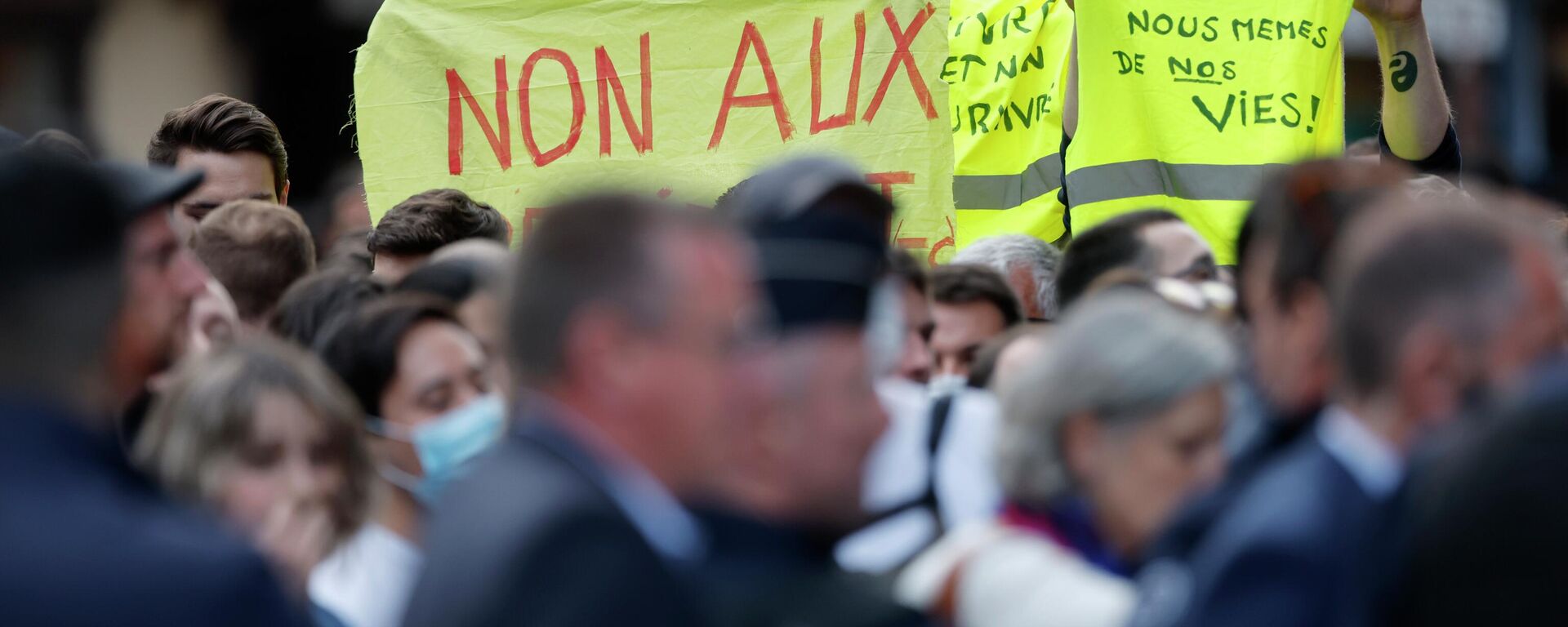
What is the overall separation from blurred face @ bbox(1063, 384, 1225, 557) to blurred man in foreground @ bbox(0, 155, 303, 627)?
3.63ft

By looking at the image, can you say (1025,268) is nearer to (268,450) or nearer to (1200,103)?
(1200,103)

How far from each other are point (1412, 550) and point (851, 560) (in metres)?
0.83

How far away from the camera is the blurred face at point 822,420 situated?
2176mm

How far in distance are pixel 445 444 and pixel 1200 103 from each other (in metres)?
2.75

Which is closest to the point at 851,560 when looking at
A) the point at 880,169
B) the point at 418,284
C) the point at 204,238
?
the point at 418,284

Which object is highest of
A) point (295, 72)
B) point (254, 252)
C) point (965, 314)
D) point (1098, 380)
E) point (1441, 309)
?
point (1441, 309)

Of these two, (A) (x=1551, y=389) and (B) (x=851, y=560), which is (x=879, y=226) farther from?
(A) (x=1551, y=389)

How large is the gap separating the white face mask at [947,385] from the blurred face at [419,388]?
0.92 metres

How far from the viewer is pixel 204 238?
4312mm

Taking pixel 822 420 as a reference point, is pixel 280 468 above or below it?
below

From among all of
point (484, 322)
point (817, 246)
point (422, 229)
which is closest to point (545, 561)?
point (817, 246)

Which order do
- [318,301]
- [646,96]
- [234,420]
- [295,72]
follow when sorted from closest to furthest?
[234,420], [318,301], [646,96], [295,72]

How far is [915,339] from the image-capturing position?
386 cm

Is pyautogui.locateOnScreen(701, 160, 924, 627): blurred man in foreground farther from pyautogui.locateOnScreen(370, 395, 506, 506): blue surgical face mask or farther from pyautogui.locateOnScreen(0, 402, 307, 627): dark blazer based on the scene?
pyautogui.locateOnScreen(370, 395, 506, 506): blue surgical face mask
